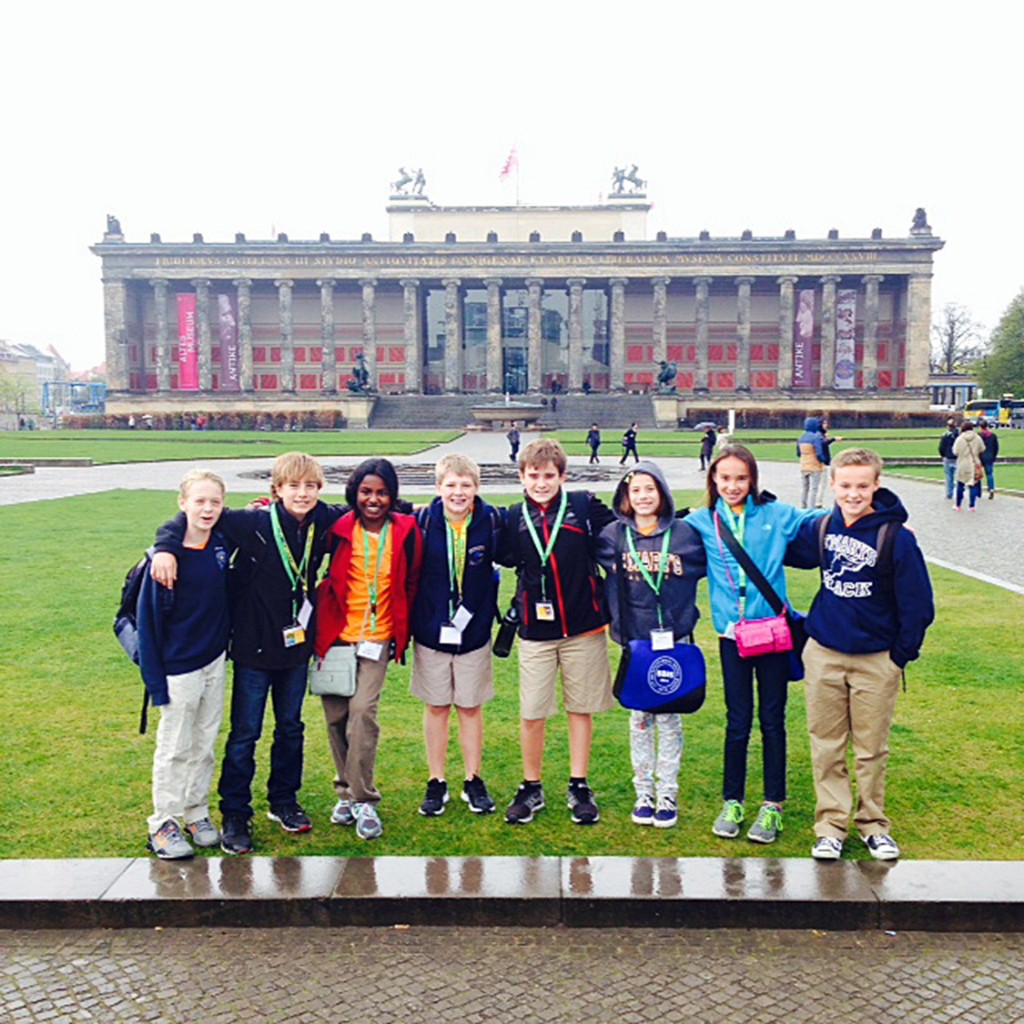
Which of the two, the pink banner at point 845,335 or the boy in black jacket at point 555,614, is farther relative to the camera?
the pink banner at point 845,335

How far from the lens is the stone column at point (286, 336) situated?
77.1 meters

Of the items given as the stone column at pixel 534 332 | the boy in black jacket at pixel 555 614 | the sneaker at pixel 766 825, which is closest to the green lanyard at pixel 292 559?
the boy in black jacket at pixel 555 614

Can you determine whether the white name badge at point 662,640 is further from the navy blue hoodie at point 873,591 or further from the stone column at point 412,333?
the stone column at point 412,333

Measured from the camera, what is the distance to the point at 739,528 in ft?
17.3

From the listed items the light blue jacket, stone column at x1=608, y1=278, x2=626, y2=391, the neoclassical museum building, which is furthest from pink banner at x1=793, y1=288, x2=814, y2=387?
the light blue jacket

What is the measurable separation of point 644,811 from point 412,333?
75002 millimetres

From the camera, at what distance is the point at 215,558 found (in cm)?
507

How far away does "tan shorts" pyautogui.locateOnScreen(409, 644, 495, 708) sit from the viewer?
17.8ft

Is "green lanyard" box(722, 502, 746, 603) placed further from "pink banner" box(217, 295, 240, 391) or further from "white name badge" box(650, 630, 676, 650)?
"pink banner" box(217, 295, 240, 391)

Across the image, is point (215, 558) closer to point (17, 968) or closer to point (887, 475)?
point (17, 968)

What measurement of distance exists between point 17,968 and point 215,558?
198cm

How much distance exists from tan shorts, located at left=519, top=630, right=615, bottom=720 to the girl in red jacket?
720 mm

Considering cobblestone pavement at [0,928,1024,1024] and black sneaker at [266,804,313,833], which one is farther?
black sneaker at [266,804,313,833]

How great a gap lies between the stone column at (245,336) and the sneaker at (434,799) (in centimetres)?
7510
